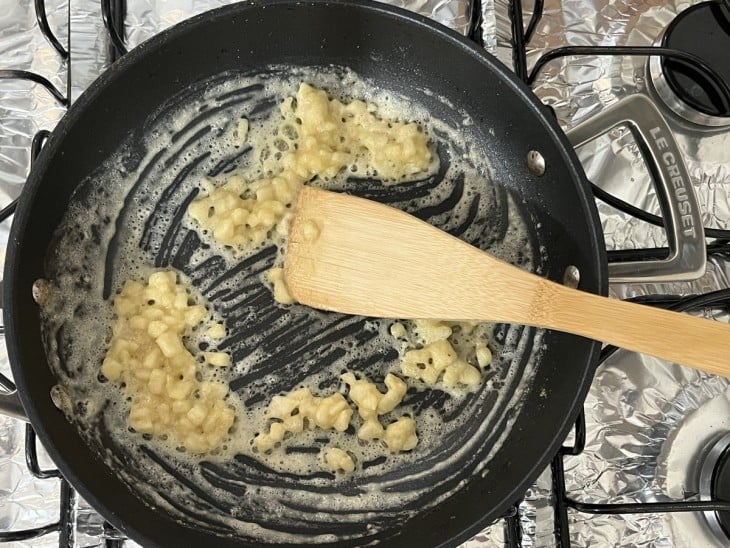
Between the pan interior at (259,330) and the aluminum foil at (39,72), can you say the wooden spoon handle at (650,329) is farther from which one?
the aluminum foil at (39,72)

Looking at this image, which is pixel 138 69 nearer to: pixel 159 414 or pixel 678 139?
pixel 159 414

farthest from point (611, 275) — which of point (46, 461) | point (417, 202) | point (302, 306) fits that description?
point (46, 461)

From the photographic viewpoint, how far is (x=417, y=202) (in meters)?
1.20

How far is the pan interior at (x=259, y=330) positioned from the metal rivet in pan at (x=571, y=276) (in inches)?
3.0

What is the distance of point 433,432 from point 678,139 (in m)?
0.66

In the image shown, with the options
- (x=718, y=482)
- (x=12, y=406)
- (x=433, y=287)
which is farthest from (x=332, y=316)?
(x=718, y=482)

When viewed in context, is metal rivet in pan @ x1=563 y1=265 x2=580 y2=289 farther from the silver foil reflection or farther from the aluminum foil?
the aluminum foil

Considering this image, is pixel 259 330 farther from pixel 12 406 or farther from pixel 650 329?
pixel 650 329

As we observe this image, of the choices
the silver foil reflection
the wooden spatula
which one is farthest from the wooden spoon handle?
the silver foil reflection

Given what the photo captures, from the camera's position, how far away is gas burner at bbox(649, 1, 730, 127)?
1159mm

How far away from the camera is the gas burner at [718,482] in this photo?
1.04 metres

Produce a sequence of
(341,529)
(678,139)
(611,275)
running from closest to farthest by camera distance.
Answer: (611,275) < (341,529) < (678,139)

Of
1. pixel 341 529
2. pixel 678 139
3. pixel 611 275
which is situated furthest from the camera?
pixel 678 139

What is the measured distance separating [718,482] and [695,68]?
26.3 inches
